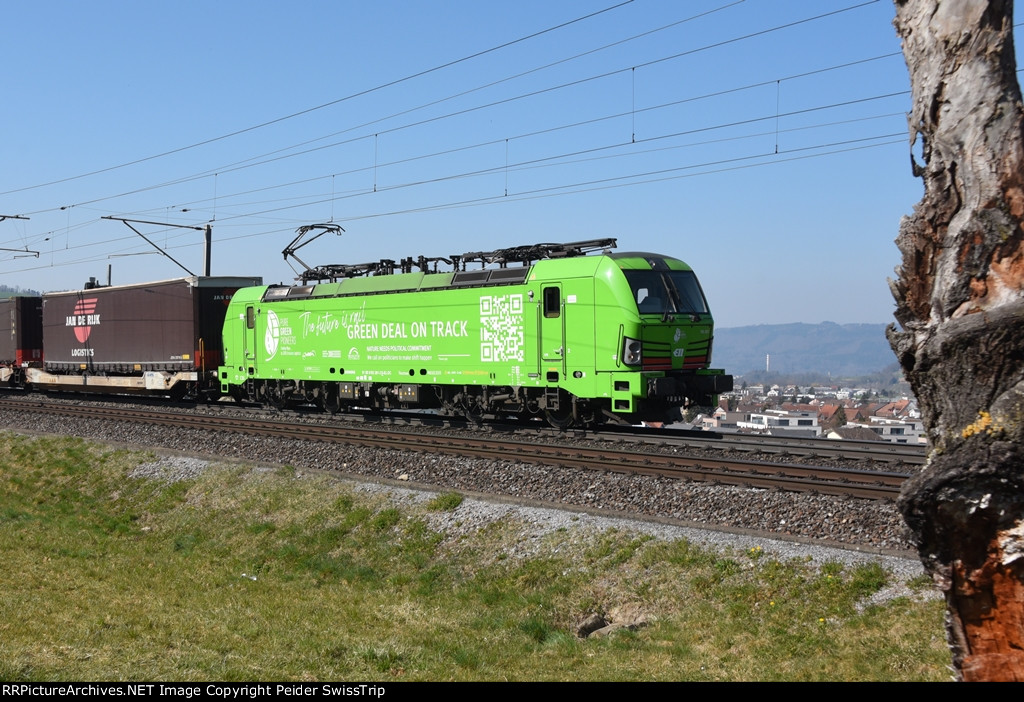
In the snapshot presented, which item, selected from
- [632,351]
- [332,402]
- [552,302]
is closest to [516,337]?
[552,302]

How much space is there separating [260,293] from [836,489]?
734 inches

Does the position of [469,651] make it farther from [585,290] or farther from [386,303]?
[386,303]

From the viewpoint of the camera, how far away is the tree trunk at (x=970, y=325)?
3170 millimetres

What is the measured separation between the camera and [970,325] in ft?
10.6

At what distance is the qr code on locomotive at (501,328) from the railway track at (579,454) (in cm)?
164

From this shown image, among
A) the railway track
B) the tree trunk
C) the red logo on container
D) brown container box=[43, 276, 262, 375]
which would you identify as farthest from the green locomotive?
the tree trunk

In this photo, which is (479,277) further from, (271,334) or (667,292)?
(271,334)

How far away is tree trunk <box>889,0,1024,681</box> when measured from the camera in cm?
317

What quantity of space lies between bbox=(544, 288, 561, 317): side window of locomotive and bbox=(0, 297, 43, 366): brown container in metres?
26.1

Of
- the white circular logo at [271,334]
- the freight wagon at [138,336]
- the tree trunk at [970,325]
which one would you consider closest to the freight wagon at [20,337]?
the freight wagon at [138,336]

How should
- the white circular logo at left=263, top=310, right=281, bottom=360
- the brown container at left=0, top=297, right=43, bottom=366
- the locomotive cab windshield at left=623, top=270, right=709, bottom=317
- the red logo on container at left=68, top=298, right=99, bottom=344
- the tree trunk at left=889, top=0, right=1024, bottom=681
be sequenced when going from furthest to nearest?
the brown container at left=0, top=297, right=43, bottom=366 < the red logo on container at left=68, top=298, right=99, bottom=344 < the white circular logo at left=263, top=310, right=281, bottom=360 < the locomotive cab windshield at left=623, top=270, right=709, bottom=317 < the tree trunk at left=889, top=0, right=1024, bottom=681

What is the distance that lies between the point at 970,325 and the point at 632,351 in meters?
13.8

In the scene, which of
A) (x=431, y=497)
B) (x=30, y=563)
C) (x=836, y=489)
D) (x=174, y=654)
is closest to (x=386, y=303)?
(x=431, y=497)

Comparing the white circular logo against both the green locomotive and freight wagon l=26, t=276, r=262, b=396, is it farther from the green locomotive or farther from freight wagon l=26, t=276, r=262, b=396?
freight wagon l=26, t=276, r=262, b=396
